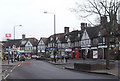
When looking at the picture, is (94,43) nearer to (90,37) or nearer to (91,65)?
(90,37)

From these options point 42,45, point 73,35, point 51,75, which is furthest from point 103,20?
point 42,45

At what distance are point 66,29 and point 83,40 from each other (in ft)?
59.3

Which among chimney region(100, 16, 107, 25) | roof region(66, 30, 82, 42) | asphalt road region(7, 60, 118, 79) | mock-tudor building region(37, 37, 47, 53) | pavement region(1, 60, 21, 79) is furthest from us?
mock-tudor building region(37, 37, 47, 53)

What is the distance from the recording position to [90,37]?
7250 centimetres

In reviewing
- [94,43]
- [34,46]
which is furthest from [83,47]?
[34,46]

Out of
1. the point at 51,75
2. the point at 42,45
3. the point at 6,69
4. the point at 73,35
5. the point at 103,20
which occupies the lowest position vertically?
the point at 6,69

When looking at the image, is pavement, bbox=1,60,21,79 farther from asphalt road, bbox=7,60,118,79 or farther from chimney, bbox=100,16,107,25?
chimney, bbox=100,16,107,25

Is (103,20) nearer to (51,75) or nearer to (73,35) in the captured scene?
(51,75)

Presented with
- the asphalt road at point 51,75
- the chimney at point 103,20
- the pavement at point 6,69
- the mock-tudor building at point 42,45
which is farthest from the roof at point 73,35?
the asphalt road at point 51,75

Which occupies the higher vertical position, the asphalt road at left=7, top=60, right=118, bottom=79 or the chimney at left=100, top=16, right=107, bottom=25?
the chimney at left=100, top=16, right=107, bottom=25

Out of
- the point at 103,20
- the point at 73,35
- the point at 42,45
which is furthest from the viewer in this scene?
the point at 42,45

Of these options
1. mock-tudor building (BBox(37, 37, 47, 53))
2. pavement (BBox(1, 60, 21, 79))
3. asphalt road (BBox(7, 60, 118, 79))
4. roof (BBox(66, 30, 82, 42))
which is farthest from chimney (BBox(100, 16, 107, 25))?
mock-tudor building (BBox(37, 37, 47, 53))

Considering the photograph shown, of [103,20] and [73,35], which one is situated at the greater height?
[73,35]

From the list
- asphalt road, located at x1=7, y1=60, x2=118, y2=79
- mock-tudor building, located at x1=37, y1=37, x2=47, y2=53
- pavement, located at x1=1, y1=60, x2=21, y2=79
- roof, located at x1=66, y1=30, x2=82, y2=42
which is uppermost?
roof, located at x1=66, y1=30, x2=82, y2=42
